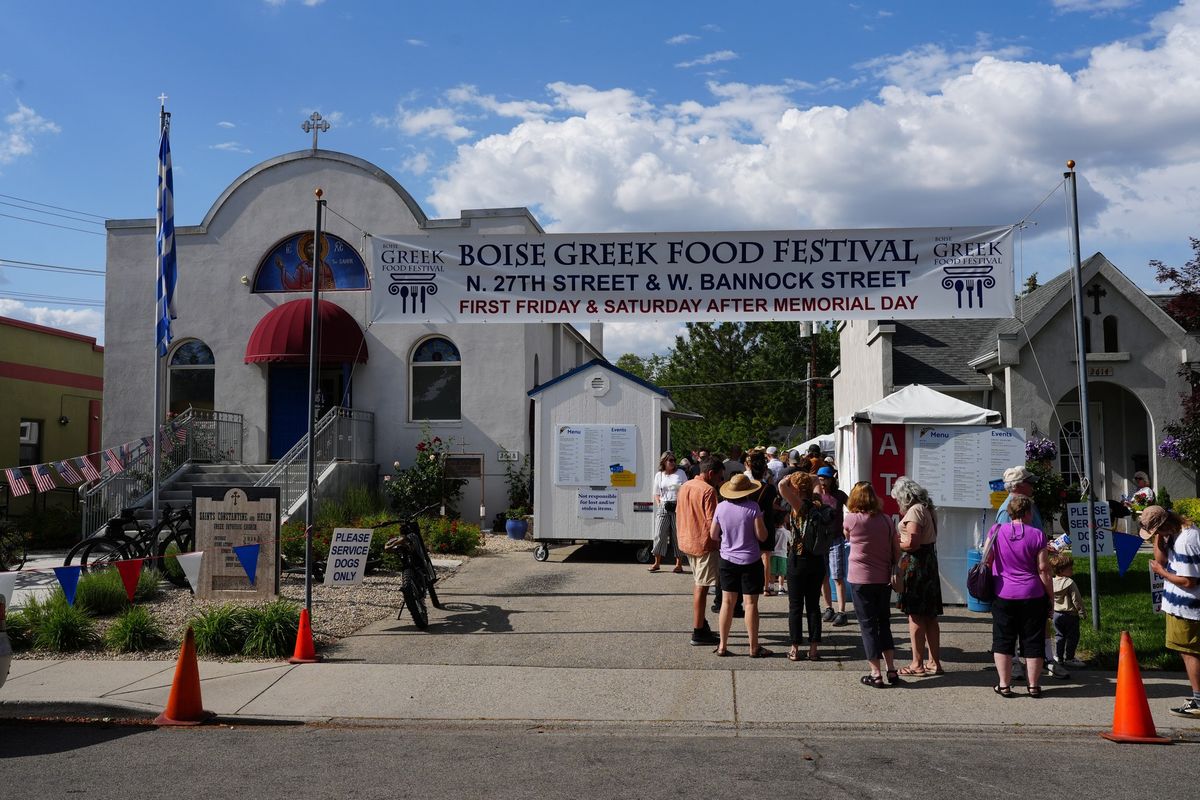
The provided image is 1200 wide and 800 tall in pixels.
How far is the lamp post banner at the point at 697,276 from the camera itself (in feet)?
35.4

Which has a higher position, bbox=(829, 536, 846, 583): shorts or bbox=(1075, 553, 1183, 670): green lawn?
bbox=(829, 536, 846, 583): shorts

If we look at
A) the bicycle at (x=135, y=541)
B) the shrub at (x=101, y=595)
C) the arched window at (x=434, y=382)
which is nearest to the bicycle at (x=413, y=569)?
the shrub at (x=101, y=595)

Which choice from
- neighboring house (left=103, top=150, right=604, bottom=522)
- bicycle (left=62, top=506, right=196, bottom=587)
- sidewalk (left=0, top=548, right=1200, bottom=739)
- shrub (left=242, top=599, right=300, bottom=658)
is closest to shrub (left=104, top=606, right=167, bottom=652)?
sidewalk (left=0, top=548, right=1200, bottom=739)

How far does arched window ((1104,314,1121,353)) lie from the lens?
68.9 feet

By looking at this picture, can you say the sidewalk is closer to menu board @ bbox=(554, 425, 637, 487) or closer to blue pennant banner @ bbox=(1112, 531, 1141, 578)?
blue pennant banner @ bbox=(1112, 531, 1141, 578)

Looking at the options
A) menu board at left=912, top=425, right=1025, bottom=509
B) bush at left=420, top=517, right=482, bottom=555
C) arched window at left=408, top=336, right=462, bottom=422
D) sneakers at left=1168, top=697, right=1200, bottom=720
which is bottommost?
sneakers at left=1168, top=697, right=1200, bottom=720

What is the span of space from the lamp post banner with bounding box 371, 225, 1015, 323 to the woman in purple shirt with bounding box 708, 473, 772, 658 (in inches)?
90.1

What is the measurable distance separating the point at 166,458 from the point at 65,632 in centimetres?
1126

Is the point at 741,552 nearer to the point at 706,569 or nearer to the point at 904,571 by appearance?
the point at 706,569

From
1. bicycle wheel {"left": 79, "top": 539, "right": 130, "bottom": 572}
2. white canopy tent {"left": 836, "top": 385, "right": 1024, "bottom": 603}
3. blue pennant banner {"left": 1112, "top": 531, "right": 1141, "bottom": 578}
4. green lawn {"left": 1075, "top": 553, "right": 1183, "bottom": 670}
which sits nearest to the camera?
green lawn {"left": 1075, "top": 553, "right": 1183, "bottom": 670}

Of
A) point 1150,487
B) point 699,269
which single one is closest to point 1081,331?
point 699,269

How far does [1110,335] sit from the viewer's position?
69.3 feet

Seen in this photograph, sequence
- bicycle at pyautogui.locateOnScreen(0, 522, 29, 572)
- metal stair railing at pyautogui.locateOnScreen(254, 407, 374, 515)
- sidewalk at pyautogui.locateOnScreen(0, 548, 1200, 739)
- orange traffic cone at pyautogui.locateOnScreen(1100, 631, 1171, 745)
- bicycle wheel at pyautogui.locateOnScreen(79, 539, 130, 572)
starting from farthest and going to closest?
metal stair railing at pyautogui.locateOnScreen(254, 407, 374, 515)
bicycle at pyautogui.locateOnScreen(0, 522, 29, 572)
bicycle wheel at pyautogui.locateOnScreen(79, 539, 130, 572)
sidewalk at pyautogui.locateOnScreen(0, 548, 1200, 739)
orange traffic cone at pyautogui.locateOnScreen(1100, 631, 1171, 745)

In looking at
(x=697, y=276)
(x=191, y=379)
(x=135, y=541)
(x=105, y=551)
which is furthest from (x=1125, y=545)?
(x=191, y=379)
